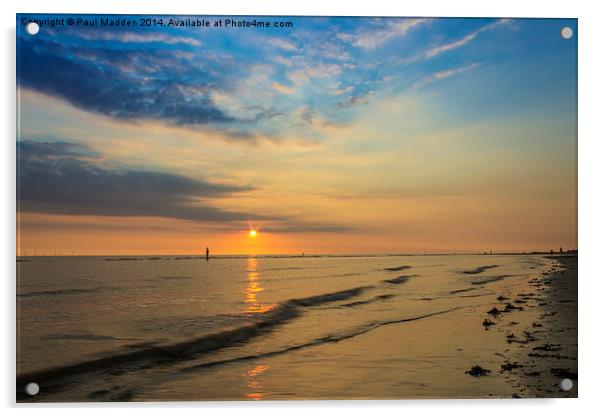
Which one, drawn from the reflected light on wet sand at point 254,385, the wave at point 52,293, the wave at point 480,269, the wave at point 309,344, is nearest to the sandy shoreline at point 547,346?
the wave at point 309,344

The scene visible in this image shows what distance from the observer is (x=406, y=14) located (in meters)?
4.31

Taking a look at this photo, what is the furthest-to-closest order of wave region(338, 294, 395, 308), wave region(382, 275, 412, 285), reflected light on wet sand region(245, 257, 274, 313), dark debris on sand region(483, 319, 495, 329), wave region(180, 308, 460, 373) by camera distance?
wave region(382, 275, 412, 285)
wave region(338, 294, 395, 308)
reflected light on wet sand region(245, 257, 274, 313)
dark debris on sand region(483, 319, 495, 329)
wave region(180, 308, 460, 373)

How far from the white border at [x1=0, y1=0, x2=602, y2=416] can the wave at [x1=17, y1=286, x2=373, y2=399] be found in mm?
195

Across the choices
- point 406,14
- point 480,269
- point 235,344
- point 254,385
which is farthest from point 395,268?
point 406,14

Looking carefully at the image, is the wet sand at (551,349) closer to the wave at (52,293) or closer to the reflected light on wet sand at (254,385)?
the reflected light on wet sand at (254,385)

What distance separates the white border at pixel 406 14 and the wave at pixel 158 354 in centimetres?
19

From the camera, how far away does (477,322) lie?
4727mm

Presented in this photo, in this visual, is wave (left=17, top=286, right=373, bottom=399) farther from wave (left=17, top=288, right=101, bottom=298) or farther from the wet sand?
the wet sand

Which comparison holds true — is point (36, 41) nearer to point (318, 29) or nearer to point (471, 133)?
point (318, 29)

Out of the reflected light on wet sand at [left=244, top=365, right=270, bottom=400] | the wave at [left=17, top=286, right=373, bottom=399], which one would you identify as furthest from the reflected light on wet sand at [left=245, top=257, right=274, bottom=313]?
the reflected light on wet sand at [left=244, top=365, right=270, bottom=400]

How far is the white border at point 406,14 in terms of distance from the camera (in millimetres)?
4078

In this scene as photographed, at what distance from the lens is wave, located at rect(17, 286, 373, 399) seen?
161 inches

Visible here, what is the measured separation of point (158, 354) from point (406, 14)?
3.78m

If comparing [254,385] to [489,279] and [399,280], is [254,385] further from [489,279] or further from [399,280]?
[399,280]
